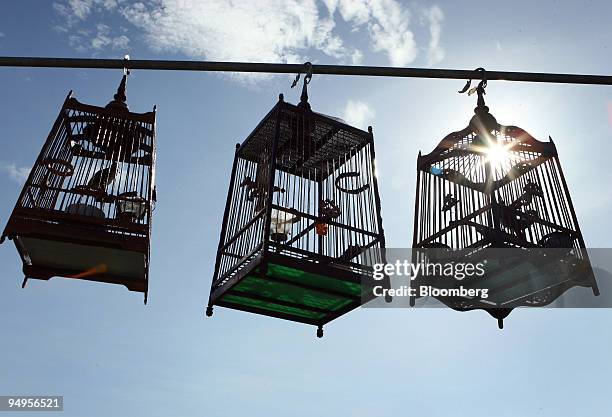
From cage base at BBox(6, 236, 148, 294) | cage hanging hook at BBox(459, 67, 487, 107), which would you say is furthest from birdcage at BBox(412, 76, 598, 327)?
cage base at BBox(6, 236, 148, 294)

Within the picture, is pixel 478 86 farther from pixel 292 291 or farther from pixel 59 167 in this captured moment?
pixel 59 167

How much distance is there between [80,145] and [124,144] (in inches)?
17.7

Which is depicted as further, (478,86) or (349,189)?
(349,189)

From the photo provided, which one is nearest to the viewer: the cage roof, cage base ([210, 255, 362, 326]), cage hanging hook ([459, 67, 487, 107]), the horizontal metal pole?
the horizontal metal pole

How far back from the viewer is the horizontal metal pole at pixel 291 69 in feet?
16.4

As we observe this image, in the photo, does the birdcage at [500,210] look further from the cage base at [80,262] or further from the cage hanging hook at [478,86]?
the cage base at [80,262]

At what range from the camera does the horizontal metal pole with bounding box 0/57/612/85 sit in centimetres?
501

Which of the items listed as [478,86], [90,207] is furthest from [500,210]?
[90,207]

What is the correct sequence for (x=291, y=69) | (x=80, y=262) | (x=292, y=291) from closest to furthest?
1. (x=291, y=69)
2. (x=80, y=262)
3. (x=292, y=291)

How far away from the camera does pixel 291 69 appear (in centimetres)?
534

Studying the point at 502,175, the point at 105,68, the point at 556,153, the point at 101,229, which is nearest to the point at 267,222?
the point at 101,229

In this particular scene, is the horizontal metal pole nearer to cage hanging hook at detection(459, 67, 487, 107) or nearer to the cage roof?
cage hanging hook at detection(459, 67, 487, 107)

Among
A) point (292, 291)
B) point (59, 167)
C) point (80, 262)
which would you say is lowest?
point (292, 291)

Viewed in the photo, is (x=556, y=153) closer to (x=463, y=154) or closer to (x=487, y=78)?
(x=463, y=154)
